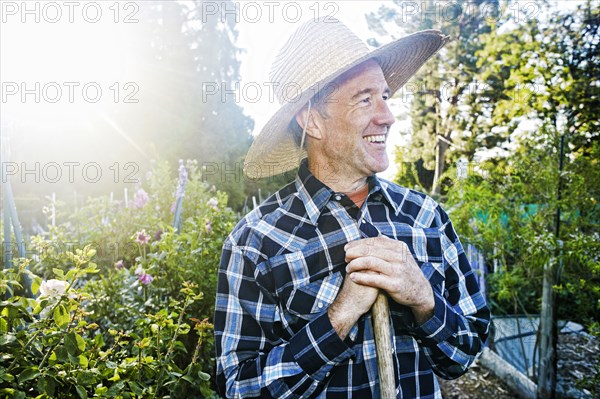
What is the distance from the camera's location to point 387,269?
3.75 ft

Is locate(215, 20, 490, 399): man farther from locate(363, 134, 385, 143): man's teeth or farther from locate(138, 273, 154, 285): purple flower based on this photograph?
locate(138, 273, 154, 285): purple flower

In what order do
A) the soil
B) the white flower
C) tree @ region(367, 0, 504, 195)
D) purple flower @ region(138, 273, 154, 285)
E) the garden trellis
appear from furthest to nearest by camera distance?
1. tree @ region(367, 0, 504, 195)
2. the soil
3. purple flower @ region(138, 273, 154, 285)
4. the garden trellis
5. the white flower

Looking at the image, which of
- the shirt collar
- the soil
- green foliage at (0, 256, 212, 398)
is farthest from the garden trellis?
the soil

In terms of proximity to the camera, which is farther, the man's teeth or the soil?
the soil

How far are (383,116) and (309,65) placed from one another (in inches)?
13.3

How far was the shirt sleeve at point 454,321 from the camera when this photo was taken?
1.27 metres

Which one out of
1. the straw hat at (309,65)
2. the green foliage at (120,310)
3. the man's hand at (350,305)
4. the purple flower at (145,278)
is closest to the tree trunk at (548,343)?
the straw hat at (309,65)

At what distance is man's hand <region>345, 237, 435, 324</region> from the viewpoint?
1143 millimetres

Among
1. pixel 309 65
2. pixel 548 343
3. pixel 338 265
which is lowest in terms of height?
pixel 548 343

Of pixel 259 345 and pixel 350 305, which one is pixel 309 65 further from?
pixel 259 345

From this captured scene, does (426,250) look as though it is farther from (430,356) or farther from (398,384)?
(398,384)

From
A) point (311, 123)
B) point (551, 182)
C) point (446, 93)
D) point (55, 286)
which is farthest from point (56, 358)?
point (446, 93)

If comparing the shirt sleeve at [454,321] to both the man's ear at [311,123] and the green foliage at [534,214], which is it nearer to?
the man's ear at [311,123]

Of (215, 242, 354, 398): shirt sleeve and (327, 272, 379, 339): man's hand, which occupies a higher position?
(327, 272, 379, 339): man's hand
